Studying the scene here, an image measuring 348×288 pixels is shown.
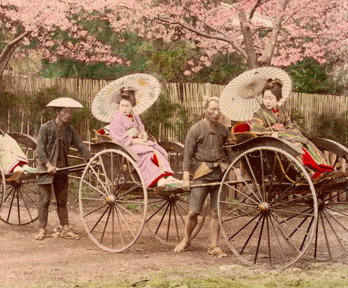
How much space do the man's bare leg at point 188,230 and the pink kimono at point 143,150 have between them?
0.54 metres

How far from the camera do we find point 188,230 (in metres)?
6.70

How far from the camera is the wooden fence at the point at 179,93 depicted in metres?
12.7

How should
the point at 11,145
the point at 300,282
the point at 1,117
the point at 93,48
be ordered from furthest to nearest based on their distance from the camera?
the point at 93,48 < the point at 1,117 < the point at 11,145 < the point at 300,282

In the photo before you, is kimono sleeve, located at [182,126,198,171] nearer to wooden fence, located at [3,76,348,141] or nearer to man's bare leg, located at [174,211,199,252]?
man's bare leg, located at [174,211,199,252]

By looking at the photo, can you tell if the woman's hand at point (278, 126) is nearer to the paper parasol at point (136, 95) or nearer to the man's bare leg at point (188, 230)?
the man's bare leg at point (188, 230)

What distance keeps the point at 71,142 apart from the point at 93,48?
8468mm

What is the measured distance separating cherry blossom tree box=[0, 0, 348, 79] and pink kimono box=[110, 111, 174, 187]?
5505 mm

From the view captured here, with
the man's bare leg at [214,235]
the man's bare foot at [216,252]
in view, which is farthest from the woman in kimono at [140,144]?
the man's bare foot at [216,252]

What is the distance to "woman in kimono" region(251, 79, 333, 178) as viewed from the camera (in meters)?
5.64

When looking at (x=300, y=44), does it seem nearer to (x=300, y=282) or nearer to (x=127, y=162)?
(x=127, y=162)

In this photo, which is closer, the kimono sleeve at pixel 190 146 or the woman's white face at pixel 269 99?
the woman's white face at pixel 269 99

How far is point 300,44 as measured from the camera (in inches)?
640

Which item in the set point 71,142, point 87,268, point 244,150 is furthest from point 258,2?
point 87,268

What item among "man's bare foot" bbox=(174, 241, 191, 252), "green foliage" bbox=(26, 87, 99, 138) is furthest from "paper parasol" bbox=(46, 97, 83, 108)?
"green foliage" bbox=(26, 87, 99, 138)
